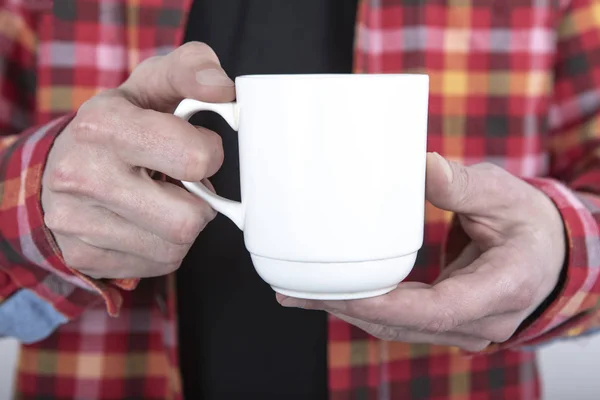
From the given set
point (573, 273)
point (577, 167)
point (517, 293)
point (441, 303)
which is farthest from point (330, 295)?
point (577, 167)

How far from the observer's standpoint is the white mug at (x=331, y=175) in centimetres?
51

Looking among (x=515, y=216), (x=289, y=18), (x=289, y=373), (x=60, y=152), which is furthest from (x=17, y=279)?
(x=515, y=216)

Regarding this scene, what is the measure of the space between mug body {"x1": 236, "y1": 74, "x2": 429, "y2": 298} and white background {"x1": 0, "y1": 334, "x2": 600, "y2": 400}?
118 centimetres

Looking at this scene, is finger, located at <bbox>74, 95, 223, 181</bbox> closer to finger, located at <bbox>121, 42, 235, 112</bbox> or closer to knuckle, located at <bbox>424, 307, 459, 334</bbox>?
finger, located at <bbox>121, 42, 235, 112</bbox>

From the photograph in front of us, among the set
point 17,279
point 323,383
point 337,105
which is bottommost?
point 323,383

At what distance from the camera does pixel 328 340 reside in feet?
3.11

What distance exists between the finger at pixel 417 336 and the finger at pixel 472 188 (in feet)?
0.49

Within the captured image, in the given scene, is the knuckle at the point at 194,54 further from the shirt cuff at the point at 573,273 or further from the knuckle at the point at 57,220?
the shirt cuff at the point at 573,273

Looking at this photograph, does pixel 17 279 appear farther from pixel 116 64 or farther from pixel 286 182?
pixel 286 182

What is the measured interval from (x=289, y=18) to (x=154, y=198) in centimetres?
43

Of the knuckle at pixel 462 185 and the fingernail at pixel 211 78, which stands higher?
the fingernail at pixel 211 78

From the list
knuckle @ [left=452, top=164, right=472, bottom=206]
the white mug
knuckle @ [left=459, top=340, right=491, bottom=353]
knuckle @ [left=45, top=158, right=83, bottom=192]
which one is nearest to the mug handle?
the white mug

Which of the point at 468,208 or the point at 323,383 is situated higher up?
the point at 468,208

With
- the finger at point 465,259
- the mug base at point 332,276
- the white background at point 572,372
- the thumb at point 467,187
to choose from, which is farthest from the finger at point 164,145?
the white background at point 572,372
